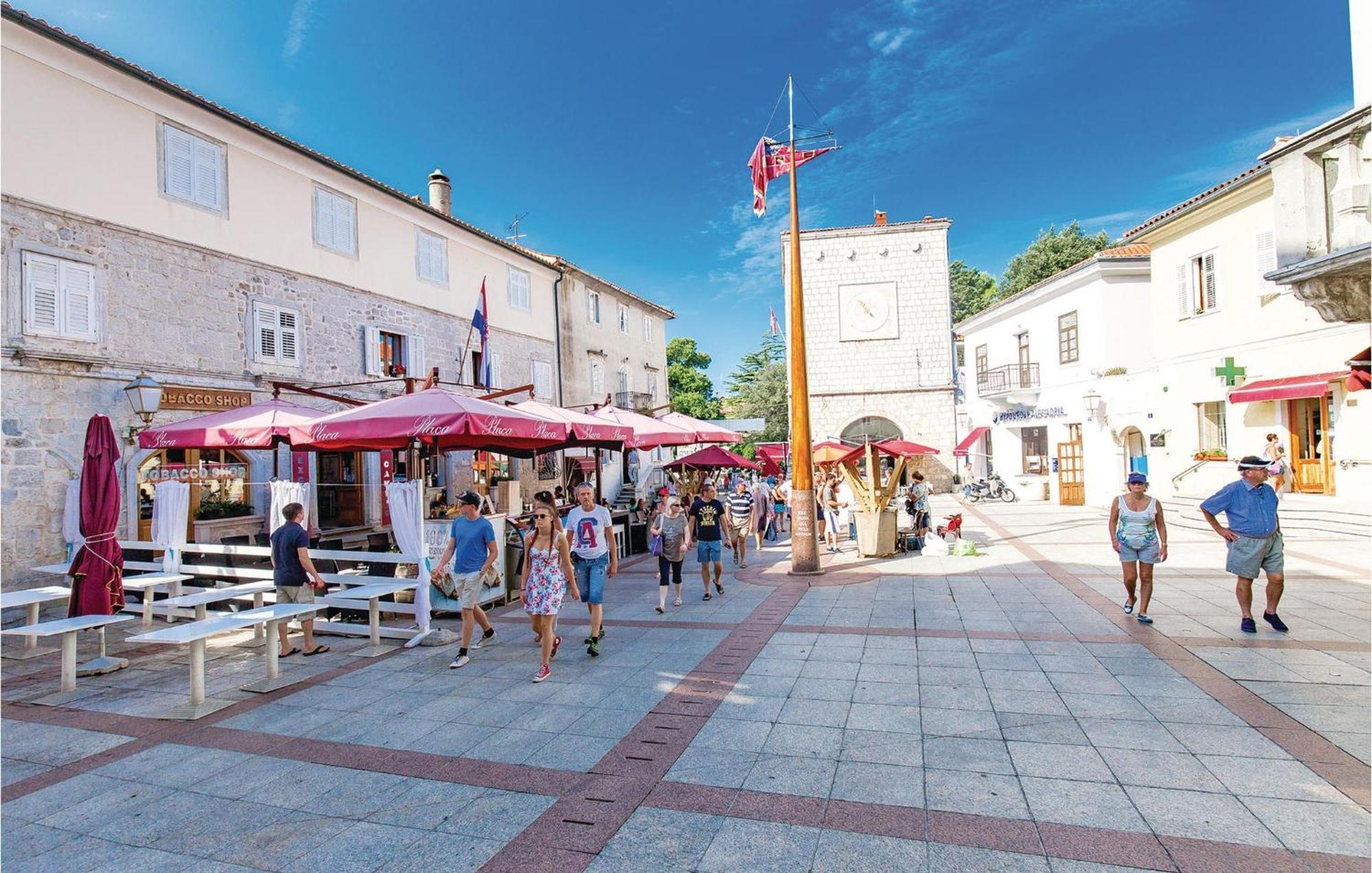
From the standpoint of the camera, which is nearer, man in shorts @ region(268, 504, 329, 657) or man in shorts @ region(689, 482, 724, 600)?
man in shorts @ region(268, 504, 329, 657)

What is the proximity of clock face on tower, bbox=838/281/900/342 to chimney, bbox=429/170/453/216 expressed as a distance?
17378 millimetres

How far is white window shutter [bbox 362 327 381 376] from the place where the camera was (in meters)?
16.2

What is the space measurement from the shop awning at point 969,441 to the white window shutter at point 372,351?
23227mm

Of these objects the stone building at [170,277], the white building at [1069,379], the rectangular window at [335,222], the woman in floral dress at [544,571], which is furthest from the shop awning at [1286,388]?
the rectangular window at [335,222]

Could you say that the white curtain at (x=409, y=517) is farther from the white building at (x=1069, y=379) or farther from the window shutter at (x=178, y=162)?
the white building at (x=1069, y=379)

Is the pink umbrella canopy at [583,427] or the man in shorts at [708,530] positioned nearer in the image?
the man in shorts at [708,530]

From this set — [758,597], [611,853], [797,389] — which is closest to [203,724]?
[611,853]

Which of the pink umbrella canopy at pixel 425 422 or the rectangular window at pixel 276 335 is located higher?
the rectangular window at pixel 276 335

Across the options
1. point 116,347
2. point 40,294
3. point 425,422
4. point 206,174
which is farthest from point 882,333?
point 40,294

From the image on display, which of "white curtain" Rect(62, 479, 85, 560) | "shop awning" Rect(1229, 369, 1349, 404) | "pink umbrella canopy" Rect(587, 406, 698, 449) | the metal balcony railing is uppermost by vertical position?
the metal balcony railing

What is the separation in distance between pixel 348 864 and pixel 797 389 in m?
9.25

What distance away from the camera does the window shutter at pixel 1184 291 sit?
1728 cm

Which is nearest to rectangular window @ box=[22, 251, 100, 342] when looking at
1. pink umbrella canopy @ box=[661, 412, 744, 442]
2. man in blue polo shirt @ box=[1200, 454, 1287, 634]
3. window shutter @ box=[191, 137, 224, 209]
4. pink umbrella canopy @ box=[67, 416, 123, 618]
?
window shutter @ box=[191, 137, 224, 209]

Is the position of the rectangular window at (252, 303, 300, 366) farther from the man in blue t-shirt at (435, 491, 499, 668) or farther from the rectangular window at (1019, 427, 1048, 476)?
the rectangular window at (1019, 427, 1048, 476)
